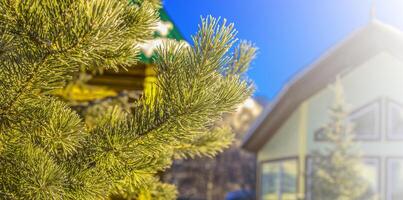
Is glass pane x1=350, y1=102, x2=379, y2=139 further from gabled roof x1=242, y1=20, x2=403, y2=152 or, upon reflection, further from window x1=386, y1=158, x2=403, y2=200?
gabled roof x1=242, y1=20, x2=403, y2=152

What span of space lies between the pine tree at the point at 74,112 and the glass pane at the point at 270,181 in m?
19.8

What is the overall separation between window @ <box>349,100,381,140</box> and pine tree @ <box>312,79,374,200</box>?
0.99m

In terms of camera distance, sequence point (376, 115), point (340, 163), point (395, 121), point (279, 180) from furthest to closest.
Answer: point (279, 180)
point (376, 115)
point (395, 121)
point (340, 163)

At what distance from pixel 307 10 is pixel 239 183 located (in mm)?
13957

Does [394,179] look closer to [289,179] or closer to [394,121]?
[394,121]

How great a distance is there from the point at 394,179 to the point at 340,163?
7.39 ft

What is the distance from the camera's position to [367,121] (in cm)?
1964

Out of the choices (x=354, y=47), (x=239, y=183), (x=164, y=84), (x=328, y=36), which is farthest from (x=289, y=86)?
(x=164, y=84)

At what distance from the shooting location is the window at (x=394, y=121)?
760 inches

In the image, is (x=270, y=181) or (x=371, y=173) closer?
(x=371, y=173)

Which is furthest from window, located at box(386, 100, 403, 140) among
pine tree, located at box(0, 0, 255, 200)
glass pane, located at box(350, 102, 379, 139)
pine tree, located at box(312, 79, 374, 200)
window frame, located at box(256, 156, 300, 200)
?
pine tree, located at box(0, 0, 255, 200)

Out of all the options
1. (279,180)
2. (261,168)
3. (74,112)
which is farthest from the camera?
(261,168)

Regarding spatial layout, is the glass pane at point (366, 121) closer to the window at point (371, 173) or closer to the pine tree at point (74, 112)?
the window at point (371, 173)

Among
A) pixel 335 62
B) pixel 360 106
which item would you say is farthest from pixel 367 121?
pixel 335 62
